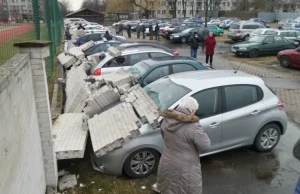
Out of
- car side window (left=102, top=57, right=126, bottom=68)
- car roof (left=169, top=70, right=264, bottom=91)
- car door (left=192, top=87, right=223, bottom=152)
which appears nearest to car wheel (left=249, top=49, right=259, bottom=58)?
car side window (left=102, top=57, right=126, bottom=68)

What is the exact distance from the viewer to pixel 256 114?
575cm

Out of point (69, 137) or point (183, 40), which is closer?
point (69, 137)

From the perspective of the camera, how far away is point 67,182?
488 cm

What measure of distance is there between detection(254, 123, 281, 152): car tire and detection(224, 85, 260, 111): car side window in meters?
0.66

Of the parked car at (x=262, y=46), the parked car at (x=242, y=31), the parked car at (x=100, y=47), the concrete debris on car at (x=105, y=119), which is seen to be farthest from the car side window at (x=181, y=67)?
the parked car at (x=242, y=31)

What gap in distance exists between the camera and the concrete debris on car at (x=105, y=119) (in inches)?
193

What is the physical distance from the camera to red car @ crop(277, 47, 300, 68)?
1484cm

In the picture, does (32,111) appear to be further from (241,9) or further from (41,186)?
(241,9)

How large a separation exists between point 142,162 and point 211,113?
1.53 meters

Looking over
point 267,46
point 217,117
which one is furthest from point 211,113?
point 267,46

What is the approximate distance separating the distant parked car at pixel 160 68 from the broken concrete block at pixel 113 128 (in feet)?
6.59

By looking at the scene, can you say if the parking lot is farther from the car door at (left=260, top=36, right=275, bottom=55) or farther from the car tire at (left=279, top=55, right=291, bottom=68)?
the car door at (left=260, top=36, right=275, bottom=55)

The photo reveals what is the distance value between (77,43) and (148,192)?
17532mm

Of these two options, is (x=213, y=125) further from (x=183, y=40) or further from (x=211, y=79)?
(x=183, y=40)
